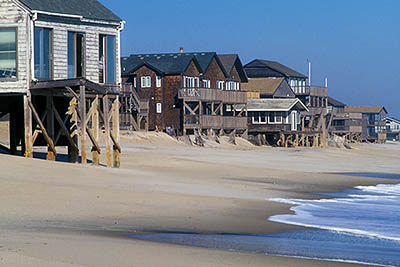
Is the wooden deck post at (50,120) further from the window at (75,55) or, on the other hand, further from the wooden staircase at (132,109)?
the wooden staircase at (132,109)

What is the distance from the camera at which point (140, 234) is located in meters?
11.1

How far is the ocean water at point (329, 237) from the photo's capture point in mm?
10125

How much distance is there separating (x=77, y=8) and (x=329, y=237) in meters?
16.2

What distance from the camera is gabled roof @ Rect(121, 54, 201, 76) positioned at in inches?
2434

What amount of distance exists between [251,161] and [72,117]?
13.5m

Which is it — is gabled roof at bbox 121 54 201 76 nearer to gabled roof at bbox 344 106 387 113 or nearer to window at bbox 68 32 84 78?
window at bbox 68 32 84 78

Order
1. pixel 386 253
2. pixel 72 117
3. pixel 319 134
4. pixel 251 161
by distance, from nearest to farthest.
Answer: pixel 386 253 < pixel 72 117 < pixel 251 161 < pixel 319 134

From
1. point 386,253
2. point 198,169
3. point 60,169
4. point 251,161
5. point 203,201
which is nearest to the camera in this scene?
point 386,253

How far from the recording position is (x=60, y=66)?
80.1 ft

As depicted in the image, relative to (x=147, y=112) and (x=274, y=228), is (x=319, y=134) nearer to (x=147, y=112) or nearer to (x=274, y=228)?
(x=147, y=112)

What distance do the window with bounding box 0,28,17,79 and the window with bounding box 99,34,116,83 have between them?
3.55m

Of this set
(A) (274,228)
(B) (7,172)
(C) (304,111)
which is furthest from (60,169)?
(C) (304,111)

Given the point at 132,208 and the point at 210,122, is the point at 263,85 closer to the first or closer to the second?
the point at 210,122

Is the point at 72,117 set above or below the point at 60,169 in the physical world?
above
